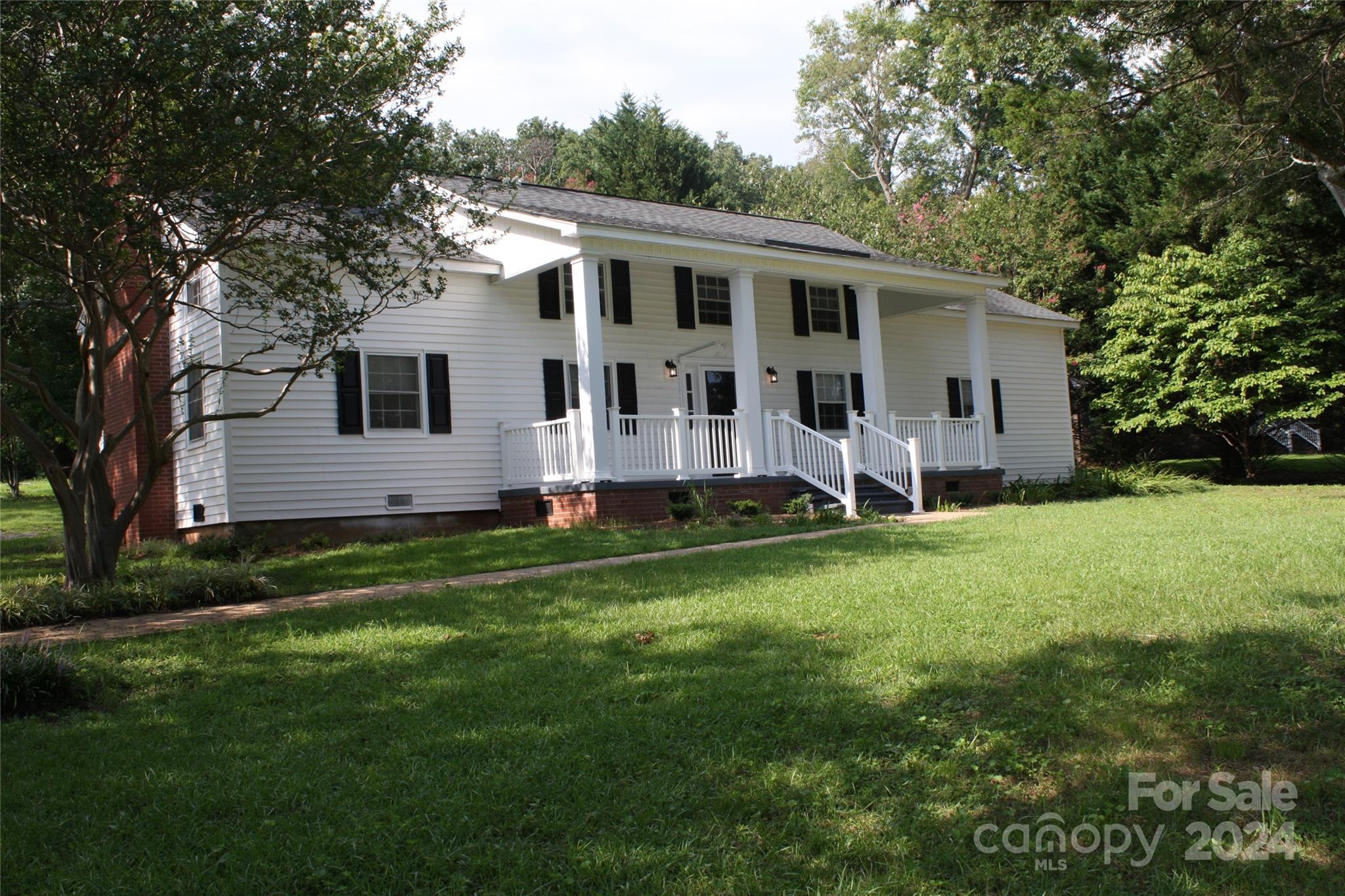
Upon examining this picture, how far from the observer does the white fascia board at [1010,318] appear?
21594mm

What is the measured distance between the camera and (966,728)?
4.29 m

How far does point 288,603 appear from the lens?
856cm

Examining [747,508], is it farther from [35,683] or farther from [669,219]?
[35,683]

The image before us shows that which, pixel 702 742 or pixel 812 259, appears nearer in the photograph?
pixel 702 742

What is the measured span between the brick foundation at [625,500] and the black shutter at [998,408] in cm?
884

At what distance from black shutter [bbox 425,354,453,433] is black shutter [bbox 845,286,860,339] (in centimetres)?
833

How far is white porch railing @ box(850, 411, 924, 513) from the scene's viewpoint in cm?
1605

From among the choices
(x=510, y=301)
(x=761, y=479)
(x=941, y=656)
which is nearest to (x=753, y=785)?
(x=941, y=656)

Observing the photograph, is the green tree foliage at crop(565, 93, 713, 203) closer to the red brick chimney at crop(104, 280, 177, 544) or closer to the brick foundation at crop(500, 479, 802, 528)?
the brick foundation at crop(500, 479, 802, 528)

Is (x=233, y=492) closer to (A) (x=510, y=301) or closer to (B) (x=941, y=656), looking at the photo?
(A) (x=510, y=301)

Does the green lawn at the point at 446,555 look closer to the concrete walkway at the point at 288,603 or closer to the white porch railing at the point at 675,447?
the concrete walkway at the point at 288,603

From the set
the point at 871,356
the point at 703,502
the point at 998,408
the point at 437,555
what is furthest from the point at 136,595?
the point at 998,408

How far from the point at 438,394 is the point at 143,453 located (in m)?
4.66

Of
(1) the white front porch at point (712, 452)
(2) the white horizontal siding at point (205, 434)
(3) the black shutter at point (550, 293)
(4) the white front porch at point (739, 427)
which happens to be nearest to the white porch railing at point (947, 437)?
(4) the white front porch at point (739, 427)
